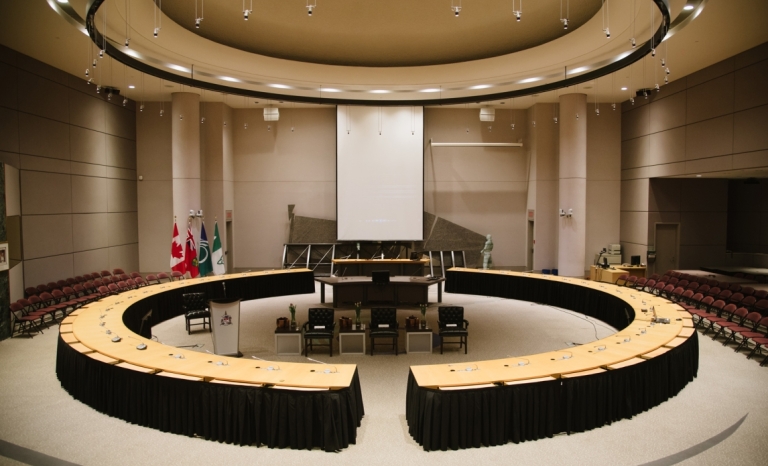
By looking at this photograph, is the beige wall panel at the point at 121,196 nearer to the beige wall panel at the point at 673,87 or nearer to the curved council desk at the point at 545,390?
the curved council desk at the point at 545,390

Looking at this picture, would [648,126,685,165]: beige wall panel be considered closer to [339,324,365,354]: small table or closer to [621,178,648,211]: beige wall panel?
[621,178,648,211]: beige wall panel

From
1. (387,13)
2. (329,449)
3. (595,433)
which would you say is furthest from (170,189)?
(595,433)

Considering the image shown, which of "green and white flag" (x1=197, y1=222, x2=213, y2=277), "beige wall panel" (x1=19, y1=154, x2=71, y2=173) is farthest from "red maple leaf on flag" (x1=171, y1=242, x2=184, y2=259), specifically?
"beige wall panel" (x1=19, y1=154, x2=71, y2=173)

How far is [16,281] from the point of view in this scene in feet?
37.6

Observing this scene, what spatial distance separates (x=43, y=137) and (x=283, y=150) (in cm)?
802

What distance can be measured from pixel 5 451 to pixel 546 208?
16.9 m

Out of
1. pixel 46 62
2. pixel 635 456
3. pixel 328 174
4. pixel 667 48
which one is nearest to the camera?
pixel 635 456

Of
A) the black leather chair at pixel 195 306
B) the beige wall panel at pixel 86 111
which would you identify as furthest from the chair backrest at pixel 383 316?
the beige wall panel at pixel 86 111

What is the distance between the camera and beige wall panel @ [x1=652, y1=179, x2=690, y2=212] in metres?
16.7

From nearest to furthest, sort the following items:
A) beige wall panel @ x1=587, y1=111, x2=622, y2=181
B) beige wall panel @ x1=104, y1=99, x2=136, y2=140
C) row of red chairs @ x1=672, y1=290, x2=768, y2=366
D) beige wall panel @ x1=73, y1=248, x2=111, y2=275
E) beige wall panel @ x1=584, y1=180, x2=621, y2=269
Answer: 1. row of red chairs @ x1=672, y1=290, x2=768, y2=366
2. beige wall panel @ x1=73, y1=248, x2=111, y2=275
3. beige wall panel @ x1=104, y1=99, x2=136, y2=140
4. beige wall panel @ x1=587, y1=111, x2=622, y2=181
5. beige wall panel @ x1=584, y1=180, x2=621, y2=269

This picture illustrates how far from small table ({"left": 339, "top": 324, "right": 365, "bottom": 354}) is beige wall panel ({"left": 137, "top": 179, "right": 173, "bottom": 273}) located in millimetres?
11152

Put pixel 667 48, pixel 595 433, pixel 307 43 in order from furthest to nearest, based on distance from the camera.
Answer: pixel 307 43 < pixel 667 48 < pixel 595 433

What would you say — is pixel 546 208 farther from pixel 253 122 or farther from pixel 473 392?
Result: pixel 473 392

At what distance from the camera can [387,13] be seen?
41.5 ft
